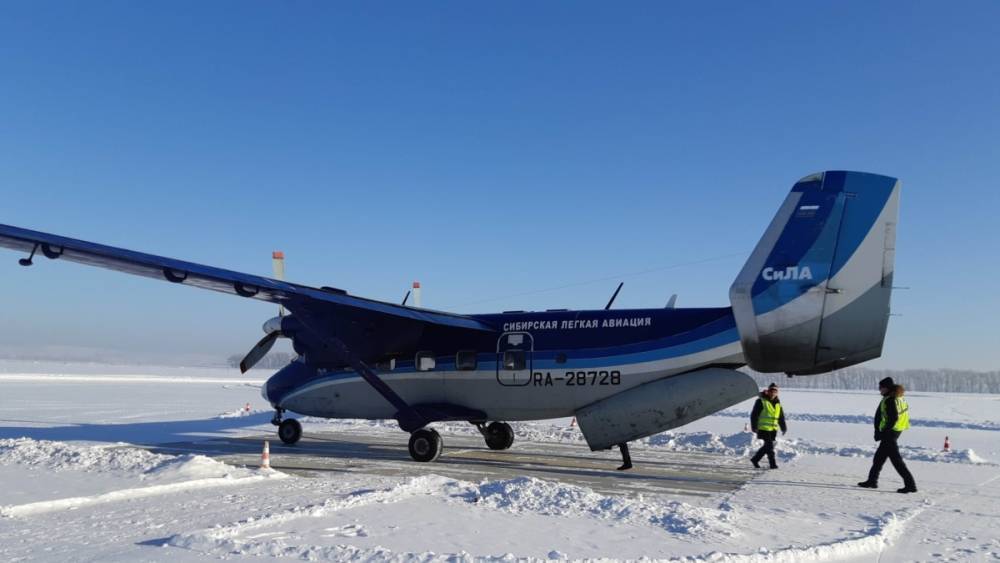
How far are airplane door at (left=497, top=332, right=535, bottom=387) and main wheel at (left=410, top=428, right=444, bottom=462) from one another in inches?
70.0

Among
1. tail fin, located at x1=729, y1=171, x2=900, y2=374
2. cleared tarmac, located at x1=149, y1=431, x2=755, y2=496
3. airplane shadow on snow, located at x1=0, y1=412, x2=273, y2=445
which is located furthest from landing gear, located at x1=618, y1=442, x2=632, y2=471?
airplane shadow on snow, located at x1=0, y1=412, x2=273, y2=445

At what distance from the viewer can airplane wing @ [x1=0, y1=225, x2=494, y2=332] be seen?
467 inches

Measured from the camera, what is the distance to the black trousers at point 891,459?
11062mm

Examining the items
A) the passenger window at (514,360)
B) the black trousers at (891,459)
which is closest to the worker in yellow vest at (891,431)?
the black trousers at (891,459)

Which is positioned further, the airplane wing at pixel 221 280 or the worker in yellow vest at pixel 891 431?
the airplane wing at pixel 221 280

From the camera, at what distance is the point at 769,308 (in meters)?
10.7

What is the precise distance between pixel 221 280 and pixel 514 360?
19.3 ft

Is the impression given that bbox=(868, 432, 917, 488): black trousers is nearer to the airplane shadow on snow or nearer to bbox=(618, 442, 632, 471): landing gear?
bbox=(618, 442, 632, 471): landing gear

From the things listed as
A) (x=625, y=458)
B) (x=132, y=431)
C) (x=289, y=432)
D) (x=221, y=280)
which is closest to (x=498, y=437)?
(x=625, y=458)

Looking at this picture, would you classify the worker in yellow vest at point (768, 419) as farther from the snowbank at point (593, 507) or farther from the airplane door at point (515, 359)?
the snowbank at point (593, 507)

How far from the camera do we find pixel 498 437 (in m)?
16.5

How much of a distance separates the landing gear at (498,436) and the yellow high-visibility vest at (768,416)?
576 cm

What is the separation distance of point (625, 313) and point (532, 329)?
199 centimetres

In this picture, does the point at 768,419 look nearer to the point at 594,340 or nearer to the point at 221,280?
the point at 594,340
